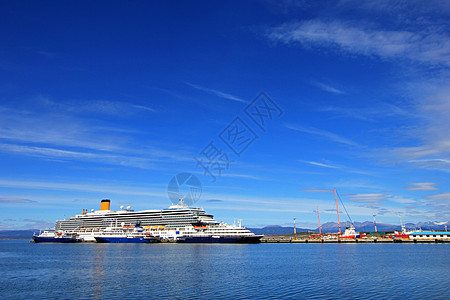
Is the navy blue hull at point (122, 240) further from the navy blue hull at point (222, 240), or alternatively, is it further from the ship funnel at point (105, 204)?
the ship funnel at point (105, 204)

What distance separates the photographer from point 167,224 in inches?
4882

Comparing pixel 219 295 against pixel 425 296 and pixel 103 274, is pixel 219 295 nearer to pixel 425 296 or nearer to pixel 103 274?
pixel 425 296

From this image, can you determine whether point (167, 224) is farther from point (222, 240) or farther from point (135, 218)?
point (222, 240)

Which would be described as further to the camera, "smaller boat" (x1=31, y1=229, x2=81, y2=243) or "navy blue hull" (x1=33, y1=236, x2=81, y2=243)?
"smaller boat" (x1=31, y1=229, x2=81, y2=243)

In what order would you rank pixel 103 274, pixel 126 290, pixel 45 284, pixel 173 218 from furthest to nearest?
pixel 173 218 < pixel 103 274 < pixel 45 284 < pixel 126 290

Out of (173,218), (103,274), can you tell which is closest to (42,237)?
(173,218)

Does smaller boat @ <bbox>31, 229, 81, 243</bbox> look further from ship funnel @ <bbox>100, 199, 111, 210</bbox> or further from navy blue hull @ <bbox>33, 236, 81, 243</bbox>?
ship funnel @ <bbox>100, 199, 111, 210</bbox>

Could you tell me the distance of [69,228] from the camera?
5782 inches

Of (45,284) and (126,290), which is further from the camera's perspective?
(45,284)

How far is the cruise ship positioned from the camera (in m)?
106

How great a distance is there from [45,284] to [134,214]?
10697 cm

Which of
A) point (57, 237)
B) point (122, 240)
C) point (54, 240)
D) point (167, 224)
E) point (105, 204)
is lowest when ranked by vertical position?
point (122, 240)

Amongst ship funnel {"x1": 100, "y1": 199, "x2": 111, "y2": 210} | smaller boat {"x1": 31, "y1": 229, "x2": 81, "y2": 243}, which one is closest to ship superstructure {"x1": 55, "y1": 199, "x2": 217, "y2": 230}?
ship funnel {"x1": 100, "y1": 199, "x2": 111, "y2": 210}

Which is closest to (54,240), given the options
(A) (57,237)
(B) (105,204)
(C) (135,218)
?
(A) (57,237)
